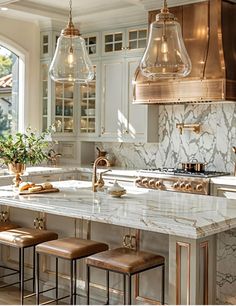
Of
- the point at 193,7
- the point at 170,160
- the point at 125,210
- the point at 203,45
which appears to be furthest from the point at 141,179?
the point at 125,210

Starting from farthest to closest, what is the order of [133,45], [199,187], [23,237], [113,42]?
[113,42], [133,45], [199,187], [23,237]

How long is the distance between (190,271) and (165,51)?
145cm

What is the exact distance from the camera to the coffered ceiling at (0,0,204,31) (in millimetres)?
6293

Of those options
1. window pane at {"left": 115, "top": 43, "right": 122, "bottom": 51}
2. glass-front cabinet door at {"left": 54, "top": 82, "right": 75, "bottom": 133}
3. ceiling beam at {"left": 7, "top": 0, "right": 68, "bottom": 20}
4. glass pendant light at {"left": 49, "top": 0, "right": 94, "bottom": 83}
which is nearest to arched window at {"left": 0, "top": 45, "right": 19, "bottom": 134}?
glass-front cabinet door at {"left": 54, "top": 82, "right": 75, "bottom": 133}

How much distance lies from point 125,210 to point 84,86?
13.2 feet

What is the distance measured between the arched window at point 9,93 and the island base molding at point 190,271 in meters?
4.43

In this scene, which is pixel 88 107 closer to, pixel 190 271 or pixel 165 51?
pixel 165 51

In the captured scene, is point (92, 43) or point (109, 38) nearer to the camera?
point (109, 38)

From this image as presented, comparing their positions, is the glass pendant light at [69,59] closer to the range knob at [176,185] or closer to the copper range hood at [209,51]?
the copper range hood at [209,51]

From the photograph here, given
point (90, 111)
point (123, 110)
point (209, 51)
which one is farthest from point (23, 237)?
point (90, 111)

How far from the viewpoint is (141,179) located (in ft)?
20.0

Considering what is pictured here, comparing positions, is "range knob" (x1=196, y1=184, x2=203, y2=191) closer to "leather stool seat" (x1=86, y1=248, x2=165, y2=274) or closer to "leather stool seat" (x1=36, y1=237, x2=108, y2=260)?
"leather stool seat" (x1=36, y1=237, x2=108, y2=260)

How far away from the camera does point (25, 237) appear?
407cm

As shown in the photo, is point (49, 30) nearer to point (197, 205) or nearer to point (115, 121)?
point (115, 121)
